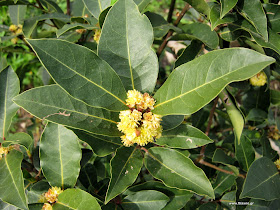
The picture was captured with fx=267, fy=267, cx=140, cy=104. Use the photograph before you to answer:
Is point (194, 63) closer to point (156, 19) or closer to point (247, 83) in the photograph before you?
point (156, 19)

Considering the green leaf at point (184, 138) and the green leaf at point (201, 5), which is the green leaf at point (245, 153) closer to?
the green leaf at point (184, 138)

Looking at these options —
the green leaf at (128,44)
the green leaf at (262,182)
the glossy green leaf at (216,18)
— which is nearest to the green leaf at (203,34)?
the glossy green leaf at (216,18)

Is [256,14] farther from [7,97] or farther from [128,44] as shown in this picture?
[7,97]

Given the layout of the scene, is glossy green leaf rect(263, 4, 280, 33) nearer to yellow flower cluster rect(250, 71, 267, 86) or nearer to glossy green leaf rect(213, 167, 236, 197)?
yellow flower cluster rect(250, 71, 267, 86)

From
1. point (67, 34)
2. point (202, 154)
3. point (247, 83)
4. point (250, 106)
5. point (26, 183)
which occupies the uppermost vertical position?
point (67, 34)

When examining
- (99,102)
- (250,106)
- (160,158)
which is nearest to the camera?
(99,102)

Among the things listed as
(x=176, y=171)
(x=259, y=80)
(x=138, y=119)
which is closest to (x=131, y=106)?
(x=138, y=119)

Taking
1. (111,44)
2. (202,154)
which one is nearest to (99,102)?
(111,44)
